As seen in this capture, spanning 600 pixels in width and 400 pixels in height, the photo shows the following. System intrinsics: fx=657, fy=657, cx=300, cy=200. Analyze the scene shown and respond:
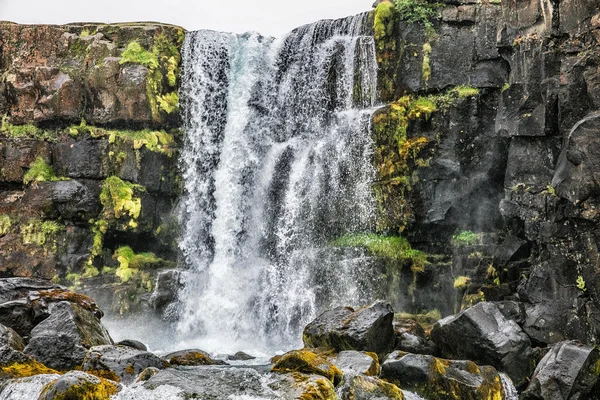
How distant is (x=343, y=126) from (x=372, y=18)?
13.4ft

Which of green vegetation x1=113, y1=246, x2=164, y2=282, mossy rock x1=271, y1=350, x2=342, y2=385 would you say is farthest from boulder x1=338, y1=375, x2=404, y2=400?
green vegetation x1=113, y1=246, x2=164, y2=282

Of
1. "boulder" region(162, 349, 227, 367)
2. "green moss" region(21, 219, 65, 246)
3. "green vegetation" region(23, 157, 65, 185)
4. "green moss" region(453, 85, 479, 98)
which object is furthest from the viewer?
"green vegetation" region(23, 157, 65, 185)

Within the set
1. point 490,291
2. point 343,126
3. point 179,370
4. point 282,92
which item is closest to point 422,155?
point 343,126

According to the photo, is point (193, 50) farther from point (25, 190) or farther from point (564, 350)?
point (564, 350)

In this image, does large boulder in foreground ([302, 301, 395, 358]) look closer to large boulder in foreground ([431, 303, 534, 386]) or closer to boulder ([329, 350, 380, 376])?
large boulder in foreground ([431, 303, 534, 386])

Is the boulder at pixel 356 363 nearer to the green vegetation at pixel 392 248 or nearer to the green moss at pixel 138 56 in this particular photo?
the green vegetation at pixel 392 248

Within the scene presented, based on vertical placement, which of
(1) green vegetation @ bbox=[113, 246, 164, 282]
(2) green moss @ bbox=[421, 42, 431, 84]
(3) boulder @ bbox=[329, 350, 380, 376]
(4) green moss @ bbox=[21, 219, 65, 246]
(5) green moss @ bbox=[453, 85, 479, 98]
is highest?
(2) green moss @ bbox=[421, 42, 431, 84]

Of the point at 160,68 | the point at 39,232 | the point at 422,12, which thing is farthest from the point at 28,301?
the point at 422,12

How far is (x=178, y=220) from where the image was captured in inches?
915

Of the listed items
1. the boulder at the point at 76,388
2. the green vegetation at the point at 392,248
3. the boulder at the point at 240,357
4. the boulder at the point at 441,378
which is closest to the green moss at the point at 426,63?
the green vegetation at the point at 392,248

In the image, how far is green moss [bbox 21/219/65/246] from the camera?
2216cm

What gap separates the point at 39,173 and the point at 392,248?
485 inches

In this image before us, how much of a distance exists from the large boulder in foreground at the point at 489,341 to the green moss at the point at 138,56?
14620mm

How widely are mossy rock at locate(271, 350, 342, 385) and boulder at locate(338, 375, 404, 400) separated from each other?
333mm
